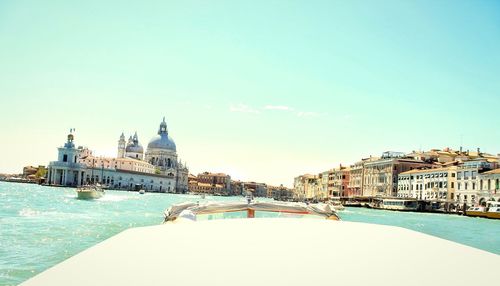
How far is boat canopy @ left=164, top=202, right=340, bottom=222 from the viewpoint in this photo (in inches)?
318

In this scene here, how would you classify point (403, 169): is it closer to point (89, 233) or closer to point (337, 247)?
point (89, 233)

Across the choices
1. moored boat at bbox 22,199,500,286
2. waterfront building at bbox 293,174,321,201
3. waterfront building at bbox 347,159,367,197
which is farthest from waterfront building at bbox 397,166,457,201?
moored boat at bbox 22,199,500,286

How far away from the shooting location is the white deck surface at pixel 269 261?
2.11 metres

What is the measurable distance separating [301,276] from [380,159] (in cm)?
7692

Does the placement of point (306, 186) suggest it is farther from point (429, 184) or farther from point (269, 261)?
point (269, 261)

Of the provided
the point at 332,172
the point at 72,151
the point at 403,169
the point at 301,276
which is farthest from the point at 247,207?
the point at 72,151

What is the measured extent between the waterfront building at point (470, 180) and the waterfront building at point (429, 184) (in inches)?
46.4

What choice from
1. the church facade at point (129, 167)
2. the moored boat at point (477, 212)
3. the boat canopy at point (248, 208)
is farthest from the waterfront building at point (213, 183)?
the boat canopy at point (248, 208)

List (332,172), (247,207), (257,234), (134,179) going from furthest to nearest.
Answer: (134,179)
(332,172)
(247,207)
(257,234)

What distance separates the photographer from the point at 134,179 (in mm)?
114875

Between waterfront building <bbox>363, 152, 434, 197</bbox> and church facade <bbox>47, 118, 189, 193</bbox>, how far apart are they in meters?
56.5

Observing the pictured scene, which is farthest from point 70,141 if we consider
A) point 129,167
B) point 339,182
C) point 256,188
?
point 256,188

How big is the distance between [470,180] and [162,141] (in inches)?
3618

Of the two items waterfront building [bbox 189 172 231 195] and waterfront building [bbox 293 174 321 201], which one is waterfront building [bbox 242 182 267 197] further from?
waterfront building [bbox 293 174 321 201]
